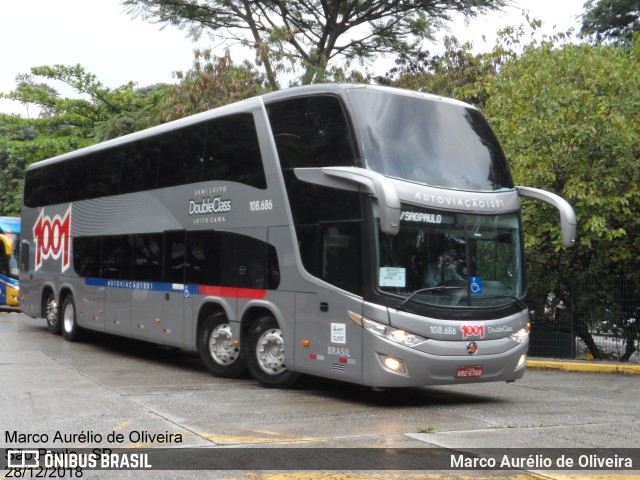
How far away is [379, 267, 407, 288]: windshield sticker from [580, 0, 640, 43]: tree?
2243 centimetres

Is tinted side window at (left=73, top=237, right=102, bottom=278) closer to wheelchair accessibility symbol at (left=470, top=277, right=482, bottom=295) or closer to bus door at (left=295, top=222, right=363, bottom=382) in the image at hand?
bus door at (left=295, top=222, right=363, bottom=382)

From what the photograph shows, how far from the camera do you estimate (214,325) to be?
1365cm

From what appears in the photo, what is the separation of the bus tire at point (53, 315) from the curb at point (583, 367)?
10.5m

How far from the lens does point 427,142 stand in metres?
11.1

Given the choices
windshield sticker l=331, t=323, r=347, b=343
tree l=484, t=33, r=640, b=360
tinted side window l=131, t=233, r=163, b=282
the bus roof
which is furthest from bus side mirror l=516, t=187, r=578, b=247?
the bus roof

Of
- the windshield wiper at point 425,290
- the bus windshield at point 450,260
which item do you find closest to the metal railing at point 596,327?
the bus windshield at point 450,260

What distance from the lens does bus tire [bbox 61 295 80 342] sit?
19.0 metres

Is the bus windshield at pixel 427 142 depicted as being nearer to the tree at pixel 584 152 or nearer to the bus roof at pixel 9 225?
the tree at pixel 584 152

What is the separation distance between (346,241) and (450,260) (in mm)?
Answer: 1296

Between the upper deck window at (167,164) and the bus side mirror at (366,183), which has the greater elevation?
the upper deck window at (167,164)

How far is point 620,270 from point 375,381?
33.3 feet

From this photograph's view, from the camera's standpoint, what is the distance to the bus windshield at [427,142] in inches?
425

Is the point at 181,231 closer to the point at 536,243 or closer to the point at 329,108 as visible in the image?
the point at 329,108

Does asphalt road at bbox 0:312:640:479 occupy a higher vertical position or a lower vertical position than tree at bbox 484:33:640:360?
lower
